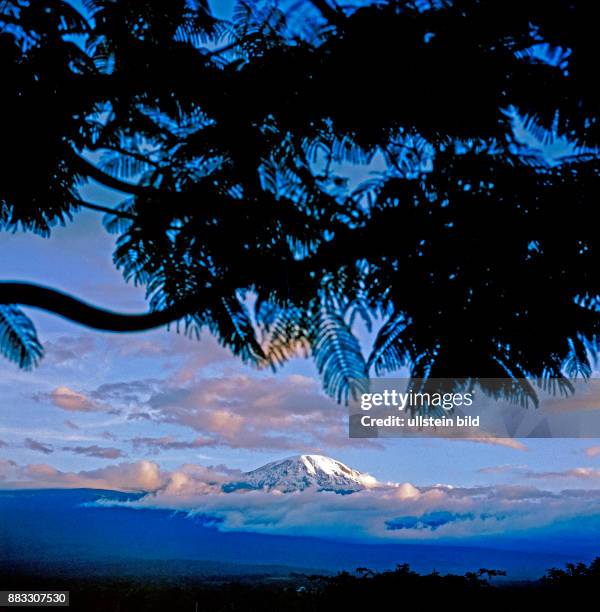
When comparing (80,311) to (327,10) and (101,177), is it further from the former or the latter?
(327,10)

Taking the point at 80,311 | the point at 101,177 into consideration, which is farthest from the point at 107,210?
the point at 80,311

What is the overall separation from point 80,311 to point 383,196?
0.41 m

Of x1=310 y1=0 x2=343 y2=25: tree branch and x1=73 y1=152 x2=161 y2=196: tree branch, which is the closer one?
x1=310 y1=0 x2=343 y2=25: tree branch

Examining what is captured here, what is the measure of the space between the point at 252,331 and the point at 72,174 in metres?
0.44

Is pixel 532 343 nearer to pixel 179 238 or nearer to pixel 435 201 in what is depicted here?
pixel 435 201

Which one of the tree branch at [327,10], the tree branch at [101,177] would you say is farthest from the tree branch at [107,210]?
the tree branch at [327,10]

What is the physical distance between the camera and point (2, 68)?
0.85 m

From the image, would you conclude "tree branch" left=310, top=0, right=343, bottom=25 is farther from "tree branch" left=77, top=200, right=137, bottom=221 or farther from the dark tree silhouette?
"tree branch" left=77, top=200, right=137, bottom=221

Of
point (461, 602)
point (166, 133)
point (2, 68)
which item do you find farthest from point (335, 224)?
point (461, 602)

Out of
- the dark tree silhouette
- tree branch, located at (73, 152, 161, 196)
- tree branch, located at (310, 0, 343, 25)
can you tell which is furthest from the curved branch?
tree branch, located at (310, 0, 343, 25)

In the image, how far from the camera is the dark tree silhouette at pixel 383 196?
72 cm

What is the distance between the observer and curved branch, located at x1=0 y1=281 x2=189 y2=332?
0.73m

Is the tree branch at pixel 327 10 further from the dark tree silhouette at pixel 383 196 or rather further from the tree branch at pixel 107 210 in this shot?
the tree branch at pixel 107 210

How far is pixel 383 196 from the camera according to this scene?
762 millimetres
